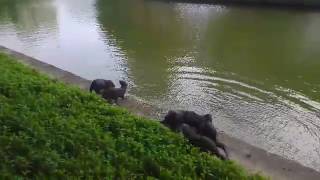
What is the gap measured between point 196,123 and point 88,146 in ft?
6.97

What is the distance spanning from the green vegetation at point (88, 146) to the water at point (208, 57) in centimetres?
280

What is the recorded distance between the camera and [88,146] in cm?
584

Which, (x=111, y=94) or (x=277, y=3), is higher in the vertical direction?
(x=111, y=94)

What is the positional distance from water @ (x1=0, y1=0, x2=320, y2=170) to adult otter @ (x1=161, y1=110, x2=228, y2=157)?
5.50ft

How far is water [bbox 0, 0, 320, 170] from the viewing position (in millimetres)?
9703

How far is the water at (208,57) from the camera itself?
382 inches

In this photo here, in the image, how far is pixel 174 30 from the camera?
19.5 metres

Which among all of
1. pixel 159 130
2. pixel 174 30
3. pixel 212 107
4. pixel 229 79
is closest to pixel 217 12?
pixel 174 30

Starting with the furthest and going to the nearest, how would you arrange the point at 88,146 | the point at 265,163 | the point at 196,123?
the point at 196,123, the point at 265,163, the point at 88,146

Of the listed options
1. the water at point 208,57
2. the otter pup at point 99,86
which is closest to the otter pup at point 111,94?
the otter pup at point 99,86

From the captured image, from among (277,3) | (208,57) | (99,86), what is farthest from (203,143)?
(277,3)

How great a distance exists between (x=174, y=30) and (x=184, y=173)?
14169 millimetres

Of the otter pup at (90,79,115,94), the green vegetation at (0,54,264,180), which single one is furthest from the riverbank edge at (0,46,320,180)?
the otter pup at (90,79,115,94)

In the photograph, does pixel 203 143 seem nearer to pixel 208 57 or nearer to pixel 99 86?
pixel 99 86
